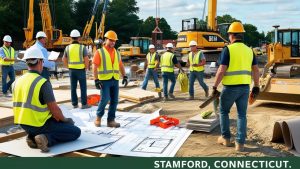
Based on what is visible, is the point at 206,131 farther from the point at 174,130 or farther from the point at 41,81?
the point at 41,81

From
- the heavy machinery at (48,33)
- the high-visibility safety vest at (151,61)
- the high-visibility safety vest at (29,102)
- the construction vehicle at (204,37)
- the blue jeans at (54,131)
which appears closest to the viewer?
the high-visibility safety vest at (29,102)

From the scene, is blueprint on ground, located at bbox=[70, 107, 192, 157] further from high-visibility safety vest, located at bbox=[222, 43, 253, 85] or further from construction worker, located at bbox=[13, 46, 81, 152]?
high-visibility safety vest, located at bbox=[222, 43, 253, 85]

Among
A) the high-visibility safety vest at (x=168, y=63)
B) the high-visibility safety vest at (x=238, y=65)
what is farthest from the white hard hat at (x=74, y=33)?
the high-visibility safety vest at (x=238, y=65)

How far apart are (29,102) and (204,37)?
17.8 meters

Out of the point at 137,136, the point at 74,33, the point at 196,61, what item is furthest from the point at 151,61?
the point at 137,136

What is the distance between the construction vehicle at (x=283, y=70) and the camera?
957cm

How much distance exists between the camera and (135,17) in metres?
74.1

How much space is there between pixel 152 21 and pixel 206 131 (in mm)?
79714

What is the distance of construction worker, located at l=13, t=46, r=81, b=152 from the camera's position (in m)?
5.36

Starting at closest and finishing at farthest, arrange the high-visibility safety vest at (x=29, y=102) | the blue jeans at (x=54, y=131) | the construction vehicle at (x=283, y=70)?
the high-visibility safety vest at (x=29, y=102) → the blue jeans at (x=54, y=131) → the construction vehicle at (x=283, y=70)

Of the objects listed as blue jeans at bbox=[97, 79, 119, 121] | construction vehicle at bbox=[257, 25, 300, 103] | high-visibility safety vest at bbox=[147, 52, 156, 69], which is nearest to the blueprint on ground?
blue jeans at bbox=[97, 79, 119, 121]

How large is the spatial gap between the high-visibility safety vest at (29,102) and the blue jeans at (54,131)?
0.09 m

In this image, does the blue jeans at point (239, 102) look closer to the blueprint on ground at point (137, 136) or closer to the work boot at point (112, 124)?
the blueprint on ground at point (137, 136)

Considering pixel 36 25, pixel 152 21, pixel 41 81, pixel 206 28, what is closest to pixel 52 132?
pixel 41 81
